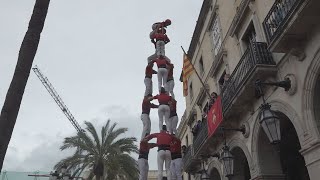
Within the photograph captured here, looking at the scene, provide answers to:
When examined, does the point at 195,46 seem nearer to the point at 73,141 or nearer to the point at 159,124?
the point at 73,141

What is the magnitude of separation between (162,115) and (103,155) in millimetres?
16579

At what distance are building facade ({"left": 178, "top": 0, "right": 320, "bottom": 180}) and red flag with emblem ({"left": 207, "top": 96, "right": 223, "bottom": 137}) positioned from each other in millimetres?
213

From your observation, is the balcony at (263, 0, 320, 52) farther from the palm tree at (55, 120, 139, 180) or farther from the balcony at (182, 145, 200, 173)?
the palm tree at (55, 120, 139, 180)

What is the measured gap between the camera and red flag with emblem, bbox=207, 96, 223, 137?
1443 centimetres

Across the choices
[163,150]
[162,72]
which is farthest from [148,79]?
[163,150]

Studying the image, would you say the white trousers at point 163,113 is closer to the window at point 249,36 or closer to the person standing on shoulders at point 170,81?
the person standing on shoulders at point 170,81

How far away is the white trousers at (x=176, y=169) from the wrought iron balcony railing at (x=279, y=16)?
4276mm

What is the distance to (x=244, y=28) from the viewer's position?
14758 mm

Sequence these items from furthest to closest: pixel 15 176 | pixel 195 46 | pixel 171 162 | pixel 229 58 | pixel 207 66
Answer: pixel 15 176 → pixel 195 46 → pixel 207 66 → pixel 229 58 → pixel 171 162

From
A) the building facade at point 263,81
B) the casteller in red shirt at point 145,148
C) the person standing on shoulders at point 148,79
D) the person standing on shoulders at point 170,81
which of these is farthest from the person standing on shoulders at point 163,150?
the building facade at point 263,81

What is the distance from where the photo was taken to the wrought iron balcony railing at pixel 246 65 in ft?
38.5

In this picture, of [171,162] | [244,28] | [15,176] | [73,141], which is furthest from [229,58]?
[15,176]

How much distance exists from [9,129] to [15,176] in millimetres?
60977

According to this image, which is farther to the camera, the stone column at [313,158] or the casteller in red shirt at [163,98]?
the casteller in red shirt at [163,98]
